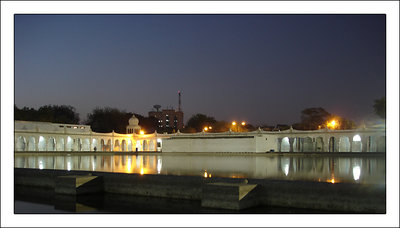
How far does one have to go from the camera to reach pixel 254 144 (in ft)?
208

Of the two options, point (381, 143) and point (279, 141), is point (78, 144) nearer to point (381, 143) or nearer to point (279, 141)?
point (279, 141)

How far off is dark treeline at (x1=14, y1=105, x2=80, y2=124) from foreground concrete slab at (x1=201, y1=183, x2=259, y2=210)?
203ft

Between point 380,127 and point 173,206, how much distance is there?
47.6 meters

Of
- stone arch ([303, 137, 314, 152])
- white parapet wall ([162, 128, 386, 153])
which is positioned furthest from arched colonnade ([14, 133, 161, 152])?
stone arch ([303, 137, 314, 152])

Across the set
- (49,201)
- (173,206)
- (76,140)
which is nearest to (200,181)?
(173,206)

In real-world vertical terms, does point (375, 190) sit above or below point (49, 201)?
above

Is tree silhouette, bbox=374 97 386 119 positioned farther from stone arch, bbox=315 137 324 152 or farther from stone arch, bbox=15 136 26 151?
stone arch, bbox=15 136 26 151

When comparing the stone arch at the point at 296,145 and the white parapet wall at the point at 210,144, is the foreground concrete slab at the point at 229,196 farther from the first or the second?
the stone arch at the point at 296,145

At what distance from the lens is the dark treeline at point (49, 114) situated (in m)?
75.4

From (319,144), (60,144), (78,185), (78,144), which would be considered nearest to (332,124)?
(319,144)

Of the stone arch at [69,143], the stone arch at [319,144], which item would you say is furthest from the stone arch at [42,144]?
the stone arch at [319,144]

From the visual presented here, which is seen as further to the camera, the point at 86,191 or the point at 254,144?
the point at 254,144

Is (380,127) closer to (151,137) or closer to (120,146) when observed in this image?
(151,137)

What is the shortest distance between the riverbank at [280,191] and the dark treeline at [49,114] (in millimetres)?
56918
